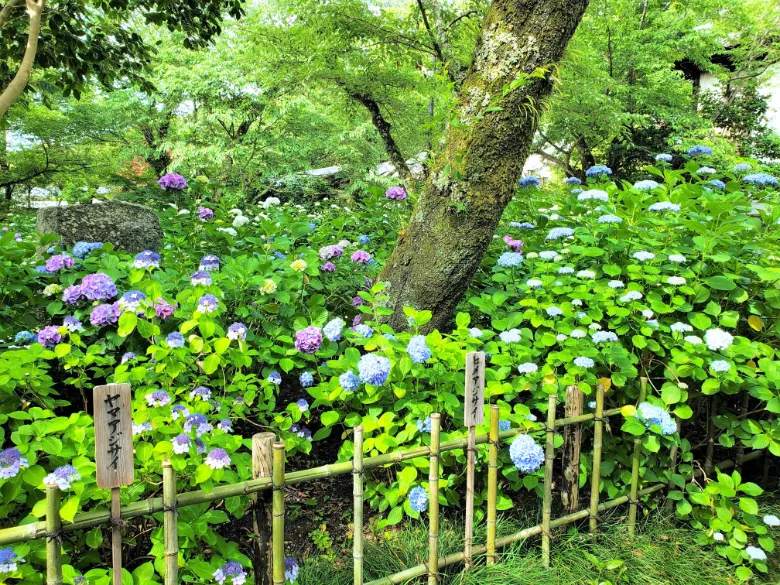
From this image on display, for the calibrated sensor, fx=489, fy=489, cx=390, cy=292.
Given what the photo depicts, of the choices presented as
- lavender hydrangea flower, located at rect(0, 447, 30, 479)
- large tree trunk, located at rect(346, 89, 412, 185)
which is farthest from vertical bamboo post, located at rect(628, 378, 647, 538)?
large tree trunk, located at rect(346, 89, 412, 185)

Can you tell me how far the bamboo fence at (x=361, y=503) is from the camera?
3.37ft

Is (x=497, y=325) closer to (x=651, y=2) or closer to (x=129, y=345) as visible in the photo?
(x=129, y=345)

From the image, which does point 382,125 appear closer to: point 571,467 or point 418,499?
point 571,467

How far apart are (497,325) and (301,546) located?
3.79 ft

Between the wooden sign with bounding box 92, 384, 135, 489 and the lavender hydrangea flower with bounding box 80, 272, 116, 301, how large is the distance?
3.01ft

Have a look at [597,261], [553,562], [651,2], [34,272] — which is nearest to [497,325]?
[597,261]

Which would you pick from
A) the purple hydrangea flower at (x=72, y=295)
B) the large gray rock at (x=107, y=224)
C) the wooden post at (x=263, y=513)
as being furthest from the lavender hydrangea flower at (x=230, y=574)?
the large gray rock at (x=107, y=224)

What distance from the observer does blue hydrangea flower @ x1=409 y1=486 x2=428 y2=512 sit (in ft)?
5.45

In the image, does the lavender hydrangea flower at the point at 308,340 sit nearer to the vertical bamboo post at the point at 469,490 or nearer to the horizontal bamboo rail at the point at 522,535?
the vertical bamboo post at the point at 469,490

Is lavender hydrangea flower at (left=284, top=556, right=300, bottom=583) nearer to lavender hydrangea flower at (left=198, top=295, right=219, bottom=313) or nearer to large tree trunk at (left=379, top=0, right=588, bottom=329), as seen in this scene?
lavender hydrangea flower at (left=198, top=295, right=219, bottom=313)

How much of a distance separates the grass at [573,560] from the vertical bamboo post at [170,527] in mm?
578

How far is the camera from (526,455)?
163 cm

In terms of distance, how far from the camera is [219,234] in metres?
2.77

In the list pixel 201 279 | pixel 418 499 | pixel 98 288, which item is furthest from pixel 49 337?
pixel 418 499
